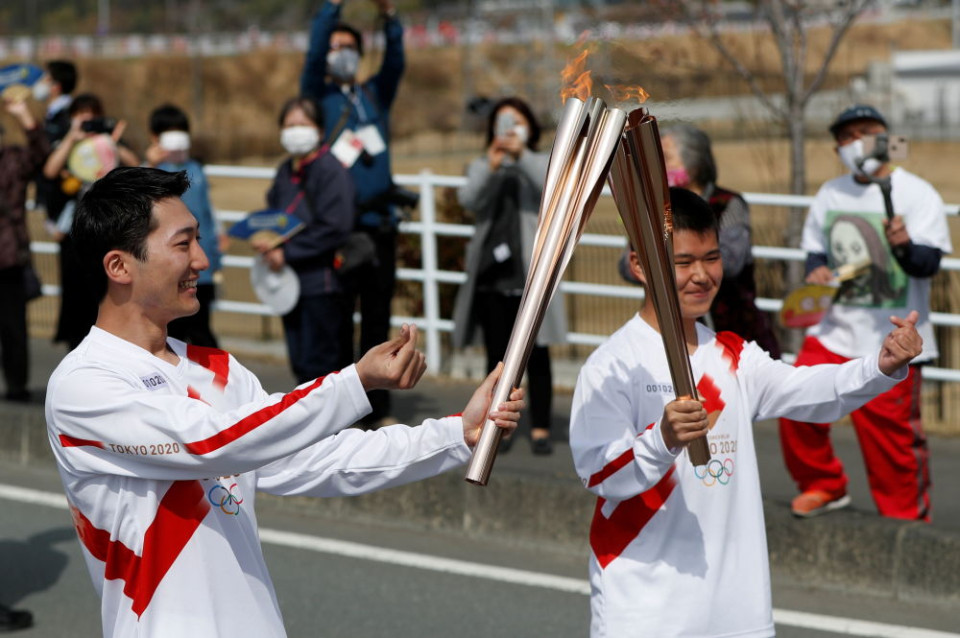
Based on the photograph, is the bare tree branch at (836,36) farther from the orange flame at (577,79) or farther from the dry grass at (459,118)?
the orange flame at (577,79)

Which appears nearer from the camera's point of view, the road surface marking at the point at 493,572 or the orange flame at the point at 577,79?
the orange flame at the point at 577,79

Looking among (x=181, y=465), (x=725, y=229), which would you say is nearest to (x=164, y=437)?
(x=181, y=465)

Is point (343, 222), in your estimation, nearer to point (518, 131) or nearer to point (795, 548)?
point (518, 131)

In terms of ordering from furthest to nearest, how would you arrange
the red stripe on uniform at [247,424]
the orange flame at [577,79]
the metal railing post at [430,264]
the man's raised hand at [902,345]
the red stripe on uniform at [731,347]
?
the metal railing post at [430,264] → the red stripe on uniform at [731,347] → the man's raised hand at [902,345] → the orange flame at [577,79] → the red stripe on uniform at [247,424]

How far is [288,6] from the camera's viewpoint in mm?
100938

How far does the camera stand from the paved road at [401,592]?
5.39 meters

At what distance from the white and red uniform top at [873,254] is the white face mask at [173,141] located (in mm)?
3255

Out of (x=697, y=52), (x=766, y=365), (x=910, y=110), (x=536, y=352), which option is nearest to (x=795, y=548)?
(x=536, y=352)

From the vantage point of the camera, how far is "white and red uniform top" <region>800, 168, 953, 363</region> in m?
5.82

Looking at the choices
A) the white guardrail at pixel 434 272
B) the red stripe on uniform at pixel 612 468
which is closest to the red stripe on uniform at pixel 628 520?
the red stripe on uniform at pixel 612 468

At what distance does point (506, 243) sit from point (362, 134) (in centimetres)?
100

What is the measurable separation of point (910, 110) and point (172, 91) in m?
30.3

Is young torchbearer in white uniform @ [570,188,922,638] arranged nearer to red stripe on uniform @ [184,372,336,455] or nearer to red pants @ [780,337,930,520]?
red stripe on uniform @ [184,372,336,455]

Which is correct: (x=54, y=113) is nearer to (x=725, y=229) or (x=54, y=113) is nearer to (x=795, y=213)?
(x=795, y=213)
